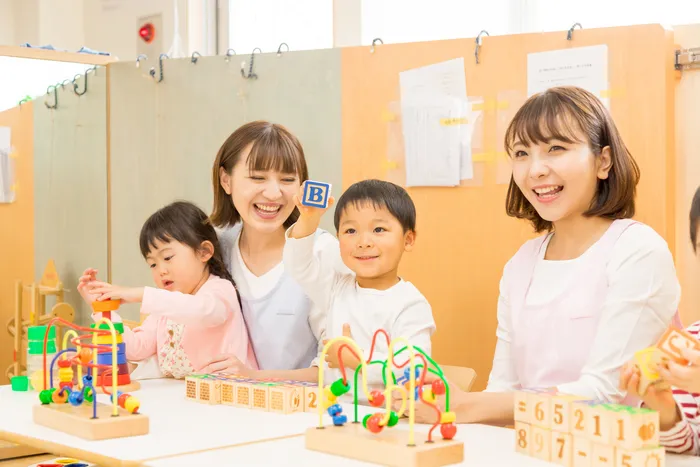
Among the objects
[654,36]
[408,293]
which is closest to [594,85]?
[654,36]

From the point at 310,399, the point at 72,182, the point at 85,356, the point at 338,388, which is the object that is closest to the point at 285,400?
the point at 310,399

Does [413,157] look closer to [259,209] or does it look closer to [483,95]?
[483,95]

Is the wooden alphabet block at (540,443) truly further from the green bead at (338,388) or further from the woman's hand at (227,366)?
the woman's hand at (227,366)

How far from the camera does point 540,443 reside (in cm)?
126

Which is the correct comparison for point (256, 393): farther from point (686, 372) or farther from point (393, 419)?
point (686, 372)

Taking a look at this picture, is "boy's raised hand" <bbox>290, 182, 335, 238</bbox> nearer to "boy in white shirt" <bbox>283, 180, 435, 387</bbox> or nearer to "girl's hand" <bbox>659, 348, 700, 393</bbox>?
"boy in white shirt" <bbox>283, 180, 435, 387</bbox>

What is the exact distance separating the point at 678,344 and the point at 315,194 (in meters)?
0.89

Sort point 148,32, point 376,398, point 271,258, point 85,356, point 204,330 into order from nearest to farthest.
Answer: point 376,398 < point 85,356 < point 204,330 < point 271,258 < point 148,32

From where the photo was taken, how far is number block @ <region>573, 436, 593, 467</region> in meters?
1.19

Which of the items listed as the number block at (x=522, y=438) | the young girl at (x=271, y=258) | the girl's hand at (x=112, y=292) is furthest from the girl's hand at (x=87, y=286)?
the number block at (x=522, y=438)

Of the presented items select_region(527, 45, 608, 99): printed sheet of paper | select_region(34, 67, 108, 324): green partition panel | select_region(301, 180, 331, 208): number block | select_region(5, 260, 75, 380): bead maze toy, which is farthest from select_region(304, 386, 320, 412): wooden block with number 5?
select_region(5, 260, 75, 380): bead maze toy

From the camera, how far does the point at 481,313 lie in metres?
2.60

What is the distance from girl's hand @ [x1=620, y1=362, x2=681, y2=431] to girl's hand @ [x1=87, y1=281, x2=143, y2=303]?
42.1 inches

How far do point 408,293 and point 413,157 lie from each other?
2.55ft
